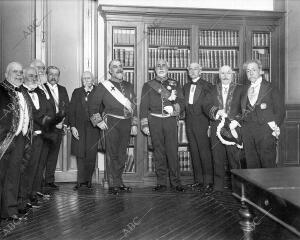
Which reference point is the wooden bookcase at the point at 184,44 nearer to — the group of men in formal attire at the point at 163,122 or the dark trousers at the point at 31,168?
the group of men in formal attire at the point at 163,122

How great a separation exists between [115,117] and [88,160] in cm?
73

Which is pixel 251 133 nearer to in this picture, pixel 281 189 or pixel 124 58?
pixel 124 58

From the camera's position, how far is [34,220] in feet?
12.0

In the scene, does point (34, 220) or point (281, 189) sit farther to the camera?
point (34, 220)

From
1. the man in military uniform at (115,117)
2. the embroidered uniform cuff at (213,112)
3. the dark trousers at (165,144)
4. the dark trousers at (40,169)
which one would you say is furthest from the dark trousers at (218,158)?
the dark trousers at (40,169)

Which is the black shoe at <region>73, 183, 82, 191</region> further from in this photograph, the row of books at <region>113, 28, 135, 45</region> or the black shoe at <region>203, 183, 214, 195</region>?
the row of books at <region>113, 28, 135, 45</region>

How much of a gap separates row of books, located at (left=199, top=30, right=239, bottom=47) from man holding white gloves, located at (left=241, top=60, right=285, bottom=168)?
4.37 ft

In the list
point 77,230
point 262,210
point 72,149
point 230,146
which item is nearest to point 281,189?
point 262,210

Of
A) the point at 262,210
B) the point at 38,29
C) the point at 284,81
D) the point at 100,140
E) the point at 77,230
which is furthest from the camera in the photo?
the point at 284,81

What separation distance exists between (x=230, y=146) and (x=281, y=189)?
2846 millimetres

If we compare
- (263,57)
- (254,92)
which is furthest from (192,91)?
(263,57)

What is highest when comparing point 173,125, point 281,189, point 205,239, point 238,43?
point 238,43

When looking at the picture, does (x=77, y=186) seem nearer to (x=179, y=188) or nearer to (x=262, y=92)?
(x=179, y=188)

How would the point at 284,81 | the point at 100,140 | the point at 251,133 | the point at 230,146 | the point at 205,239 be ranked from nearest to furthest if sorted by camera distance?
the point at 205,239 → the point at 251,133 → the point at 230,146 → the point at 100,140 → the point at 284,81
